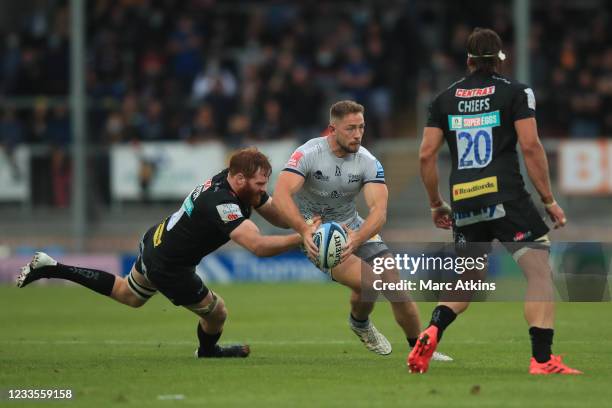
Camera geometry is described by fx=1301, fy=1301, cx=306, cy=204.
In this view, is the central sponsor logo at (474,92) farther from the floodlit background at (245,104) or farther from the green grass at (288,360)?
the floodlit background at (245,104)

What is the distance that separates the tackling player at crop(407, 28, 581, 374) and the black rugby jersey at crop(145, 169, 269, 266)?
161 centimetres

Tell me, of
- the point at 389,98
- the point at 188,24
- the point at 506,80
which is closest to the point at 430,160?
the point at 506,80

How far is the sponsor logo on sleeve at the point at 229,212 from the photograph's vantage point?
9.93 meters

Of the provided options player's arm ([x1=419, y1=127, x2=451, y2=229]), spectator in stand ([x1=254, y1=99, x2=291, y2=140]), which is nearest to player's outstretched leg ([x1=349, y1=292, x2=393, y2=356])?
player's arm ([x1=419, y1=127, x2=451, y2=229])

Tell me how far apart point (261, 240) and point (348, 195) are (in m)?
1.17

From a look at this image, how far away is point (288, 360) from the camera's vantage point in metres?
10.5

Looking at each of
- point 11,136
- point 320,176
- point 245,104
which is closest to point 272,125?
point 245,104

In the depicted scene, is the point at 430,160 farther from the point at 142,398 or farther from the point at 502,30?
the point at 502,30

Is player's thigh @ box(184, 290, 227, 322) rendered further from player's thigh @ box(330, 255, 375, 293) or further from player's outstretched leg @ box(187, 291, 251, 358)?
player's thigh @ box(330, 255, 375, 293)

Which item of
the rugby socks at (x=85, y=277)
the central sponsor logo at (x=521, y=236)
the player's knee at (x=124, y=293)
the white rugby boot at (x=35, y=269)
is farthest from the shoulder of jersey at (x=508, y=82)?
the white rugby boot at (x=35, y=269)

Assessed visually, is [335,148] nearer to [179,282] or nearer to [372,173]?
[372,173]

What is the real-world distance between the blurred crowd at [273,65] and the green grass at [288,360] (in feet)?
20.9

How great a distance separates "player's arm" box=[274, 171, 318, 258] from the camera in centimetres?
935

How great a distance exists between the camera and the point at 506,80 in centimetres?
919
